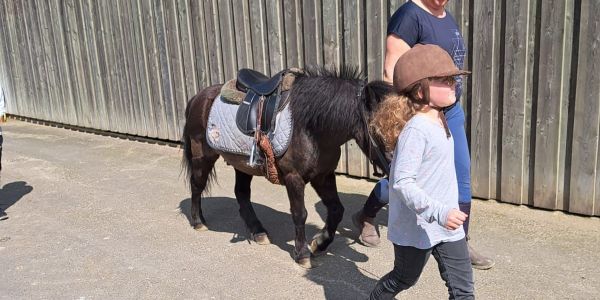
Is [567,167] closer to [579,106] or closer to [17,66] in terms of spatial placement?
[579,106]

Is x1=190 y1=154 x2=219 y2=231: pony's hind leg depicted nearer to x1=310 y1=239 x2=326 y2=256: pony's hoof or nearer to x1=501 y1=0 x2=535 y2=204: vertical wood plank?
x1=310 y1=239 x2=326 y2=256: pony's hoof

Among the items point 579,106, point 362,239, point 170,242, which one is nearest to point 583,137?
point 579,106

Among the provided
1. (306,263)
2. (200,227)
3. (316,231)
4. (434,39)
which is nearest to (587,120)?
(434,39)

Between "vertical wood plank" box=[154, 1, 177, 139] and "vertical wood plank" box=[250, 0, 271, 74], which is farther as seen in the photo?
"vertical wood plank" box=[154, 1, 177, 139]

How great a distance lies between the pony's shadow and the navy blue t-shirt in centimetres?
475

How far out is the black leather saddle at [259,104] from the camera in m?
4.05

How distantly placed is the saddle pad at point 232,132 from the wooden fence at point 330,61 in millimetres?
2028

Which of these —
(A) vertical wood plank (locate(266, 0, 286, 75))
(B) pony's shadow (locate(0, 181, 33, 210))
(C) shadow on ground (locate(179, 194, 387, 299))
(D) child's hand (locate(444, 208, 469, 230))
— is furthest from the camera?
(A) vertical wood plank (locate(266, 0, 286, 75))

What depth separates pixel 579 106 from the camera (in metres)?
4.55

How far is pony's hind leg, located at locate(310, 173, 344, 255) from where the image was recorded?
13.8 ft

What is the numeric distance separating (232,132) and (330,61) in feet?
7.36

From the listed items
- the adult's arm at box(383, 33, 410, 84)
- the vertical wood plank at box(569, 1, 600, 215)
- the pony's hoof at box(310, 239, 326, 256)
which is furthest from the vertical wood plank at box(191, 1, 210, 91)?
the vertical wood plank at box(569, 1, 600, 215)

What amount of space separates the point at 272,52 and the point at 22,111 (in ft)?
24.6

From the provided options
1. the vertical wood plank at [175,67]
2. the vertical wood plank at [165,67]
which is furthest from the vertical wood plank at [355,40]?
the vertical wood plank at [165,67]
